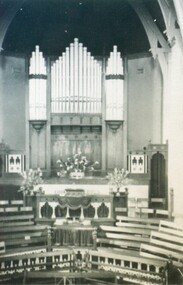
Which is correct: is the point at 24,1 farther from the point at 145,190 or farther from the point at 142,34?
the point at 145,190

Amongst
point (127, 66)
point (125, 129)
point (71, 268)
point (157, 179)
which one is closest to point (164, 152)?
point (157, 179)

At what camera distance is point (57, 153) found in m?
14.7

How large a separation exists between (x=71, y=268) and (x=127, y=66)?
7.76 metres

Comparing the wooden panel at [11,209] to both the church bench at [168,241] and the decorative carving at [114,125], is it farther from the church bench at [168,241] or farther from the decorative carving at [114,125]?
the decorative carving at [114,125]

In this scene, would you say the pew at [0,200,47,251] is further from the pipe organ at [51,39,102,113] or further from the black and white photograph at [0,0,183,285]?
the pipe organ at [51,39,102,113]

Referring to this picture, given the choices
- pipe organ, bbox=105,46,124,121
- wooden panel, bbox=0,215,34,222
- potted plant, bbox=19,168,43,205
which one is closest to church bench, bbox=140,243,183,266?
wooden panel, bbox=0,215,34,222

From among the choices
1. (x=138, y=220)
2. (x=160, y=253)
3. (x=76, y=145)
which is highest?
(x=76, y=145)

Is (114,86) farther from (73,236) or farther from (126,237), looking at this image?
(126,237)

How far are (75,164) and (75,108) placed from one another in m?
1.71

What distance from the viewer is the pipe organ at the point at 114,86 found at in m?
14.3

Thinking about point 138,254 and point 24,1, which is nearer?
point 138,254

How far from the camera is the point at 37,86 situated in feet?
47.2

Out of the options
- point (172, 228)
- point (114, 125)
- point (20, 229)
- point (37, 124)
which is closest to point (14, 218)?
point (20, 229)

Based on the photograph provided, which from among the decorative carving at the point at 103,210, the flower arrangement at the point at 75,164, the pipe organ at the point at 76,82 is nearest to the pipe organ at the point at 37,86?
the pipe organ at the point at 76,82
